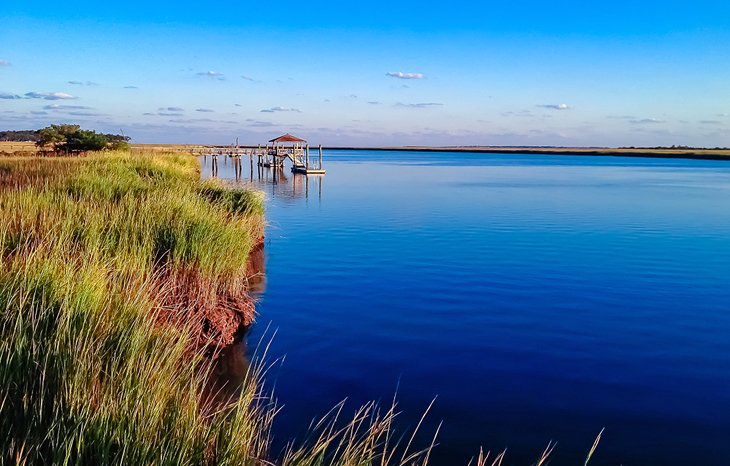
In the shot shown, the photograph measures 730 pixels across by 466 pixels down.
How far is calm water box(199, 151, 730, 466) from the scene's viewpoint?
7203mm

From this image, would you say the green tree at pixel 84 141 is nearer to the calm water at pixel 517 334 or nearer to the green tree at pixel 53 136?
the green tree at pixel 53 136

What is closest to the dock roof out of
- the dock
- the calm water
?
the dock

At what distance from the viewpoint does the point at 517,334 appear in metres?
10.6

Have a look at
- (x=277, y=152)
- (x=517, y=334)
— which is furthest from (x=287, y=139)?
(x=517, y=334)

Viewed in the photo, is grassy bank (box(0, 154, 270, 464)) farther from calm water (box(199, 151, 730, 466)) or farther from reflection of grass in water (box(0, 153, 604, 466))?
calm water (box(199, 151, 730, 466))

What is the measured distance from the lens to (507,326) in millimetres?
11055

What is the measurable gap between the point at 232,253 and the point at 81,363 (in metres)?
6.47

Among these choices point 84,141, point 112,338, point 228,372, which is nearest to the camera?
point 112,338

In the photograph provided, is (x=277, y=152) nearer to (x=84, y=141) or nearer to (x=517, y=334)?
(x=84, y=141)

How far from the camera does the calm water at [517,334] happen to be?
720cm

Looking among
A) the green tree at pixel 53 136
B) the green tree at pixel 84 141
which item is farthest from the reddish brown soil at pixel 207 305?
the green tree at pixel 53 136

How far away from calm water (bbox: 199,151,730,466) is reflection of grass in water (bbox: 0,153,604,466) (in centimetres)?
124

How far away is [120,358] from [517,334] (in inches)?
300

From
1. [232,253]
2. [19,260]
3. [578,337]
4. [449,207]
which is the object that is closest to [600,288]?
[578,337]
